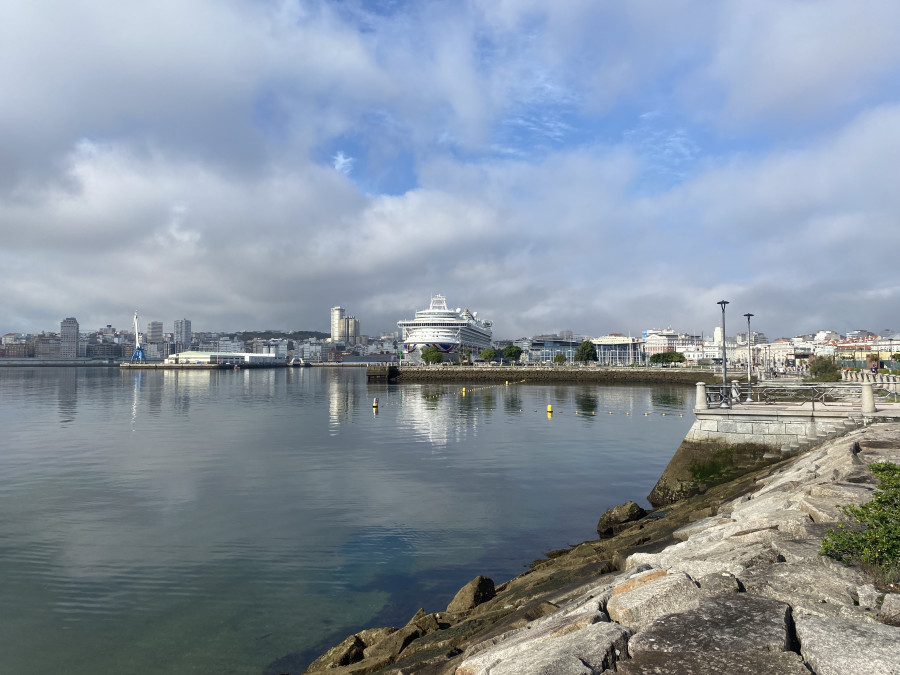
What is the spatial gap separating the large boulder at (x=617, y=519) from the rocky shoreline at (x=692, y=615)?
4465 mm

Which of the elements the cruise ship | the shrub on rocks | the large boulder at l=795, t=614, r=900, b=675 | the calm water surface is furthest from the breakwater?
the large boulder at l=795, t=614, r=900, b=675

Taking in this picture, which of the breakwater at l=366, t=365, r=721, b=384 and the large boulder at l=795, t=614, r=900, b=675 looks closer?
the large boulder at l=795, t=614, r=900, b=675

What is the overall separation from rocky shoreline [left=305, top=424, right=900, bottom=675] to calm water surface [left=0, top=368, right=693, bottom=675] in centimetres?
264

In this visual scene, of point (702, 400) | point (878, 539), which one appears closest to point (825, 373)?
point (702, 400)

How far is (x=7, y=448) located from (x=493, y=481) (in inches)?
983

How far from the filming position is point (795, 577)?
212 inches

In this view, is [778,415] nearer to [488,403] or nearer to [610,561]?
[610,561]

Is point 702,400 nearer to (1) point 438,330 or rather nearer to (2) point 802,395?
(2) point 802,395

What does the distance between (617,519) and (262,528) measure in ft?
31.6

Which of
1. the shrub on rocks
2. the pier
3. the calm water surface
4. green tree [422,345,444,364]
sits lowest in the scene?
the calm water surface

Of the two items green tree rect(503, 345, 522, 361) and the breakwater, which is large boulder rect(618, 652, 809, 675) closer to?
the breakwater

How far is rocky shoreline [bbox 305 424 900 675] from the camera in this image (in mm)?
4082

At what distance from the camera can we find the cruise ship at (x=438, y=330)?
14125 centimetres

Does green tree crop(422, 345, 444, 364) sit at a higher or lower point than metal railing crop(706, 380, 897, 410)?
higher
